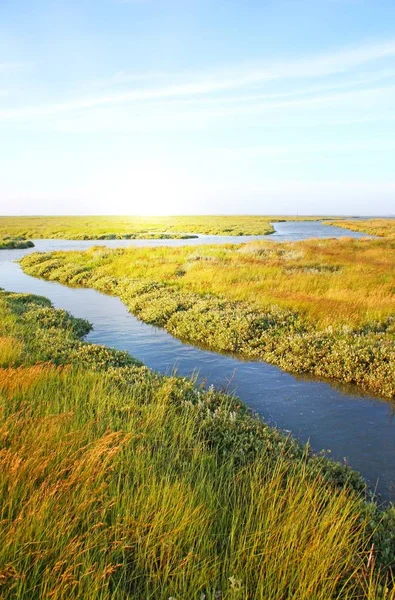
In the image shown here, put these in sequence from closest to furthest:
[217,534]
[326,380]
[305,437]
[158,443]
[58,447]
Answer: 1. [217,534]
2. [58,447]
3. [158,443]
4. [305,437]
5. [326,380]

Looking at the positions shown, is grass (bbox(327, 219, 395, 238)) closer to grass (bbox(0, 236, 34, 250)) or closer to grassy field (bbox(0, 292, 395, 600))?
grass (bbox(0, 236, 34, 250))

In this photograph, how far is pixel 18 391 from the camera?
736 centimetres

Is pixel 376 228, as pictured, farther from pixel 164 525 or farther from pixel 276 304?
pixel 164 525

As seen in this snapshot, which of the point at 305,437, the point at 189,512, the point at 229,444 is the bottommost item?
the point at 305,437

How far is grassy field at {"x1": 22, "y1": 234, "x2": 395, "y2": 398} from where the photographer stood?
12.5m

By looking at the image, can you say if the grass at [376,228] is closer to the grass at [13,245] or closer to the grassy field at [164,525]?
the grass at [13,245]

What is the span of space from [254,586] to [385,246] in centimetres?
4695

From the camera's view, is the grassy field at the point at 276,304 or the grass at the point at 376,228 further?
the grass at the point at 376,228

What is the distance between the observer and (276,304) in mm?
17828

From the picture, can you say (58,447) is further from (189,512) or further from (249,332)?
(249,332)

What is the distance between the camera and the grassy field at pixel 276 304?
12453 mm

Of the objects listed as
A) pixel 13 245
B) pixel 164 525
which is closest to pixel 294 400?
pixel 164 525

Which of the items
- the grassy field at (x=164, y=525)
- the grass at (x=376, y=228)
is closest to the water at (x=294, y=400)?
the grassy field at (x=164, y=525)

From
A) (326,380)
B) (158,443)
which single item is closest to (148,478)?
(158,443)
